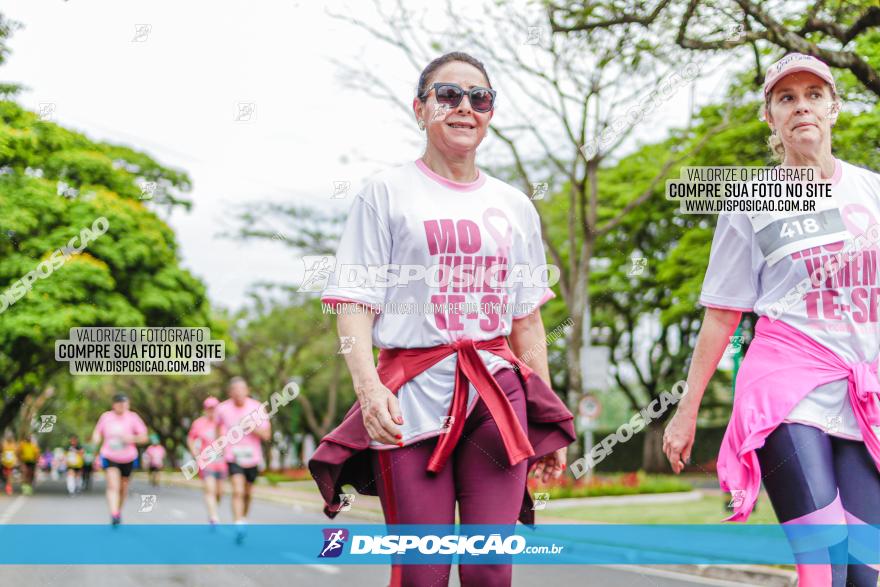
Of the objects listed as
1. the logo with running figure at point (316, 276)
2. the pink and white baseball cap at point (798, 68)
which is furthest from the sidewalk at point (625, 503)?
the pink and white baseball cap at point (798, 68)

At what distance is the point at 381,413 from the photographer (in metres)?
2.96

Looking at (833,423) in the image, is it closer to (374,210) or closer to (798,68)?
(798,68)

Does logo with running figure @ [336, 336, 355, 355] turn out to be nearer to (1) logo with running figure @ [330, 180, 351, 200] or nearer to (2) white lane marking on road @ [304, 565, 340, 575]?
(1) logo with running figure @ [330, 180, 351, 200]

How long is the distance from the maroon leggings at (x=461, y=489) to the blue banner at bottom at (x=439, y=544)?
4cm

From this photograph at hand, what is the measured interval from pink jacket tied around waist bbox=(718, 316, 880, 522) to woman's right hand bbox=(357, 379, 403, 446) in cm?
112

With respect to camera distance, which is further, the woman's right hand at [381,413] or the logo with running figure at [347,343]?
the logo with running figure at [347,343]

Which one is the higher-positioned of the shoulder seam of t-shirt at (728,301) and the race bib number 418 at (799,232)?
the race bib number 418 at (799,232)

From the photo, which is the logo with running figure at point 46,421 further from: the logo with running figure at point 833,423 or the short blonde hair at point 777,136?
the logo with running figure at point 833,423

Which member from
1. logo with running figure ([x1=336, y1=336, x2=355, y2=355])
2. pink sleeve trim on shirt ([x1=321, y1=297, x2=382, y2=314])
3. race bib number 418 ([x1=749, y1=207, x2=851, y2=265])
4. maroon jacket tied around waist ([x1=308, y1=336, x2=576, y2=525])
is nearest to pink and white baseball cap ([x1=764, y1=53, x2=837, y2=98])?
race bib number 418 ([x1=749, y1=207, x2=851, y2=265])

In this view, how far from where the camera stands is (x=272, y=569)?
886 centimetres

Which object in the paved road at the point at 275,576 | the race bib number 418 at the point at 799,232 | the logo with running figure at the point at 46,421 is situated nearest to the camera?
the race bib number 418 at the point at 799,232

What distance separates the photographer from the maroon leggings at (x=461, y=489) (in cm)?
302

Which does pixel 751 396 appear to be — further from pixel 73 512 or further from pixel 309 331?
pixel 309 331

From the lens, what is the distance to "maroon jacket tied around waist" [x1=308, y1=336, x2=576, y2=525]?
3.08 m
